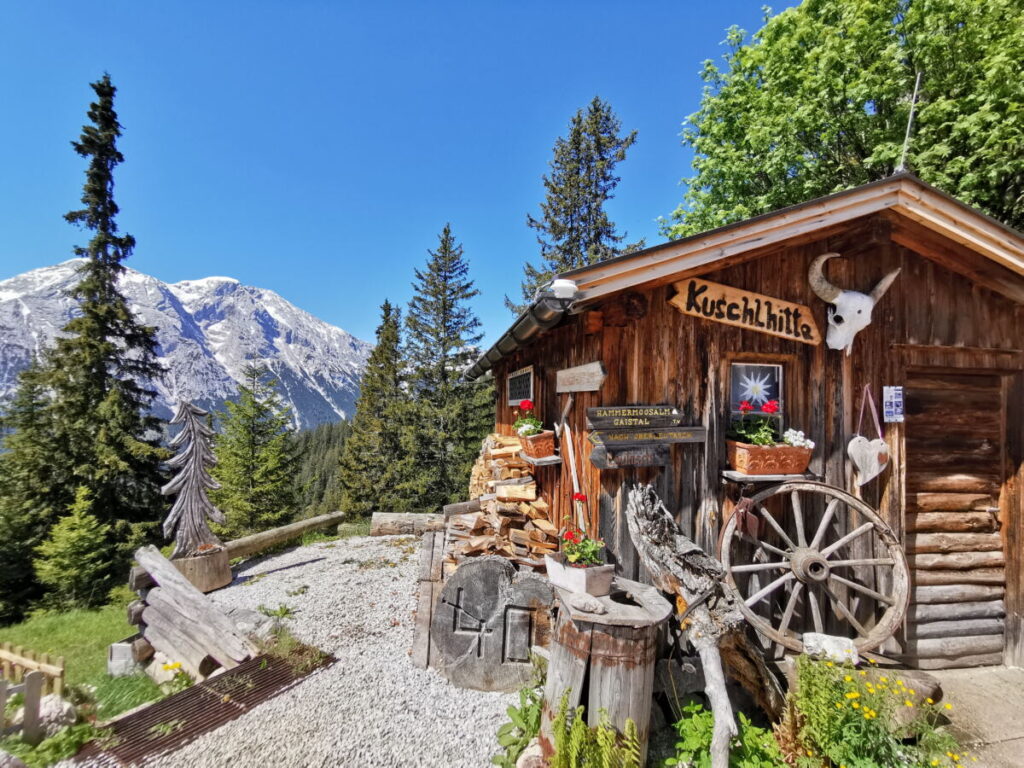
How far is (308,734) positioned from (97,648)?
5597mm

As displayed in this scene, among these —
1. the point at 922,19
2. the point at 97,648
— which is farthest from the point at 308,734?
the point at 922,19

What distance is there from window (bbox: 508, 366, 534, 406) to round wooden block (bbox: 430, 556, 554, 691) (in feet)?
9.97

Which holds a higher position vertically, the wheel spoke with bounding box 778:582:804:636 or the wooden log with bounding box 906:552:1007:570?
the wooden log with bounding box 906:552:1007:570

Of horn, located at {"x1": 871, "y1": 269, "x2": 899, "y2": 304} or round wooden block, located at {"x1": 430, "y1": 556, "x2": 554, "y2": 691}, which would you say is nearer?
round wooden block, located at {"x1": 430, "y1": 556, "x2": 554, "y2": 691}

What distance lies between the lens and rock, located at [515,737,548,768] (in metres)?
2.88

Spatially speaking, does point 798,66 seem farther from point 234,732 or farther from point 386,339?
point 386,339

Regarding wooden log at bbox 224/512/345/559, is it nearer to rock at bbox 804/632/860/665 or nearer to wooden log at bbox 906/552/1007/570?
rock at bbox 804/632/860/665

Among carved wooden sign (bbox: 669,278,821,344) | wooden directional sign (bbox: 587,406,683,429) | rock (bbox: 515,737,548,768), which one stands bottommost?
rock (bbox: 515,737,548,768)

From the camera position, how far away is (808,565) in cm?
389

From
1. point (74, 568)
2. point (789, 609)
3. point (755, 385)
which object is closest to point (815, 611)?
point (789, 609)

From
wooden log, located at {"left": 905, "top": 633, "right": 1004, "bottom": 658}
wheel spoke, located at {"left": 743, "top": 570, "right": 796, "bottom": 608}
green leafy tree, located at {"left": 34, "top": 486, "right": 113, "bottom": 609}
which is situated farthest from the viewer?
green leafy tree, located at {"left": 34, "top": 486, "right": 113, "bottom": 609}

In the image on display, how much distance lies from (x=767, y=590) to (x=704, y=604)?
103 centimetres

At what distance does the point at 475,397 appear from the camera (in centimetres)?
2250

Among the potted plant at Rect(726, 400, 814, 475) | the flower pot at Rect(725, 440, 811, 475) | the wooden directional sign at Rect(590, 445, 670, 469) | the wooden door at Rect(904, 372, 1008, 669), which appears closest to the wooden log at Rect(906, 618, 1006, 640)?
the wooden door at Rect(904, 372, 1008, 669)
